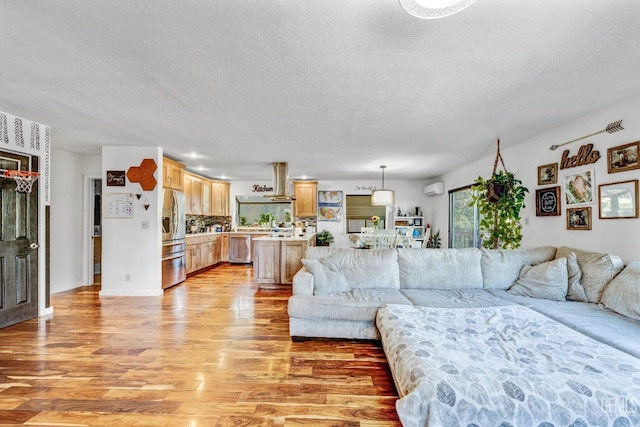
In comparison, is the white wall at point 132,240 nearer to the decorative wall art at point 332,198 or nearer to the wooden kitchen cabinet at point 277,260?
the wooden kitchen cabinet at point 277,260

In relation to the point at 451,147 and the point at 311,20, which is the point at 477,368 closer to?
the point at 311,20

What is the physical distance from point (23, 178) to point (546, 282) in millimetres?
5635

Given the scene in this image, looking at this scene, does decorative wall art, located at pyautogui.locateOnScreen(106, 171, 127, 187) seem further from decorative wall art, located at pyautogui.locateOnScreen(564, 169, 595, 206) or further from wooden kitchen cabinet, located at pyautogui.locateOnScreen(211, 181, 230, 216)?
decorative wall art, located at pyautogui.locateOnScreen(564, 169, 595, 206)

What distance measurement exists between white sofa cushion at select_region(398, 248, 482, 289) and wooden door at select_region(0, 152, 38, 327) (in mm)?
4266

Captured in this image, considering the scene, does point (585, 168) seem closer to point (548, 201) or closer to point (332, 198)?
point (548, 201)

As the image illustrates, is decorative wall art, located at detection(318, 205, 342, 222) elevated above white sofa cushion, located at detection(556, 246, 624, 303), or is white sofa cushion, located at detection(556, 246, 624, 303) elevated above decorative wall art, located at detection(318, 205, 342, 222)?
decorative wall art, located at detection(318, 205, 342, 222)

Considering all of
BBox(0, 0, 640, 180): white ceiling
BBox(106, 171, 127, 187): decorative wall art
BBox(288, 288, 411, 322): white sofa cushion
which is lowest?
BBox(288, 288, 411, 322): white sofa cushion

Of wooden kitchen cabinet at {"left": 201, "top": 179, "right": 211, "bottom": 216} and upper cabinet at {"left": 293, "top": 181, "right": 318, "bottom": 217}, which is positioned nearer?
wooden kitchen cabinet at {"left": 201, "top": 179, "right": 211, "bottom": 216}

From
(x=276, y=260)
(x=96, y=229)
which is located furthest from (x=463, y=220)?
(x=96, y=229)

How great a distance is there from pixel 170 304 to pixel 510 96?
15.2 ft

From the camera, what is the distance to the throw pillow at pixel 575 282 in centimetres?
281

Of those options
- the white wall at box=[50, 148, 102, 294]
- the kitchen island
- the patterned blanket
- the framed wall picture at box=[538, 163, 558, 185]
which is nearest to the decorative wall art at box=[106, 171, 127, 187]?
the white wall at box=[50, 148, 102, 294]

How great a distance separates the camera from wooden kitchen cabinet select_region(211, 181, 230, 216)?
7596mm

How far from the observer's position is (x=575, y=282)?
2.86 meters
